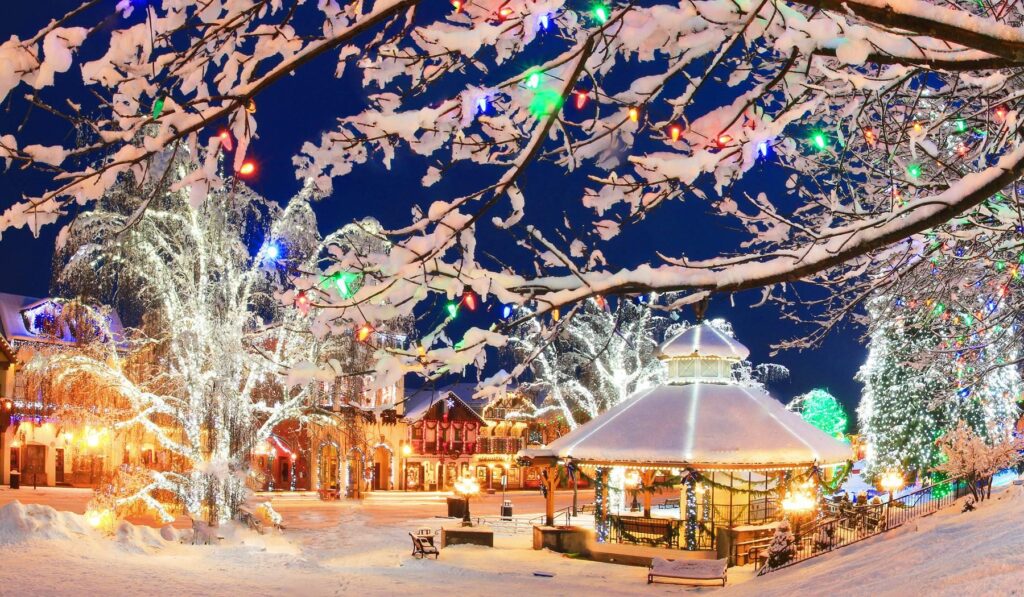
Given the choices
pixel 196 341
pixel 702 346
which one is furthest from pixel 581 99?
pixel 702 346

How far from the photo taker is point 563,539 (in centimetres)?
2352

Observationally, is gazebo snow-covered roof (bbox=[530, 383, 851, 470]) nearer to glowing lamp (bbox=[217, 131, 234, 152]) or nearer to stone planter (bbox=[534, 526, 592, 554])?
stone planter (bbox=[534, 526, 592, 554])

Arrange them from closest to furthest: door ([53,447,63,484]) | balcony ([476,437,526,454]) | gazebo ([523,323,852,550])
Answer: gazebo ([523,323,852,550]) → door ([53,447,63,484]) → balcony ([476,437,526,454])

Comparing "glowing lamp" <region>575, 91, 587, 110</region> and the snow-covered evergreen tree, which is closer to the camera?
"glowing lamp" <region>575, 91, 587, 110</region>

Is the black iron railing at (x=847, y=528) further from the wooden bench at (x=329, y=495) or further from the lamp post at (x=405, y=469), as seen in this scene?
the lamp post at (x=405, y=469)

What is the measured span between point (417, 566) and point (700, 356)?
1048cm

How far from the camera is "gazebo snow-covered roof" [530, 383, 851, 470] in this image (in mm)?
21250

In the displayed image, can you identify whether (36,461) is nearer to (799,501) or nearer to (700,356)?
(700,356)

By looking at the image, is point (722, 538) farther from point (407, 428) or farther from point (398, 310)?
point (407, 428)

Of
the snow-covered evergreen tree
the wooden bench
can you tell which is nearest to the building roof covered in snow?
the wooden bench

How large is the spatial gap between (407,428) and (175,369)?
121ft

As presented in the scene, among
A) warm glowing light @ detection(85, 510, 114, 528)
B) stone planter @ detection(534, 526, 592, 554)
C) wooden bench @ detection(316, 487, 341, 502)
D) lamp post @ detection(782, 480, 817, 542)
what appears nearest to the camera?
warm glowing light @ detection(85, 510, 114, 528)

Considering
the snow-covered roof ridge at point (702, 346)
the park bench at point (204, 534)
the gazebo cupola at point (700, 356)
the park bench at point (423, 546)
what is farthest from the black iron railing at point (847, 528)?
the park bench at point (204, 534)

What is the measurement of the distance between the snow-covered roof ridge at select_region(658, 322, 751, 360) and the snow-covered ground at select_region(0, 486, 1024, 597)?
6.93 metres
